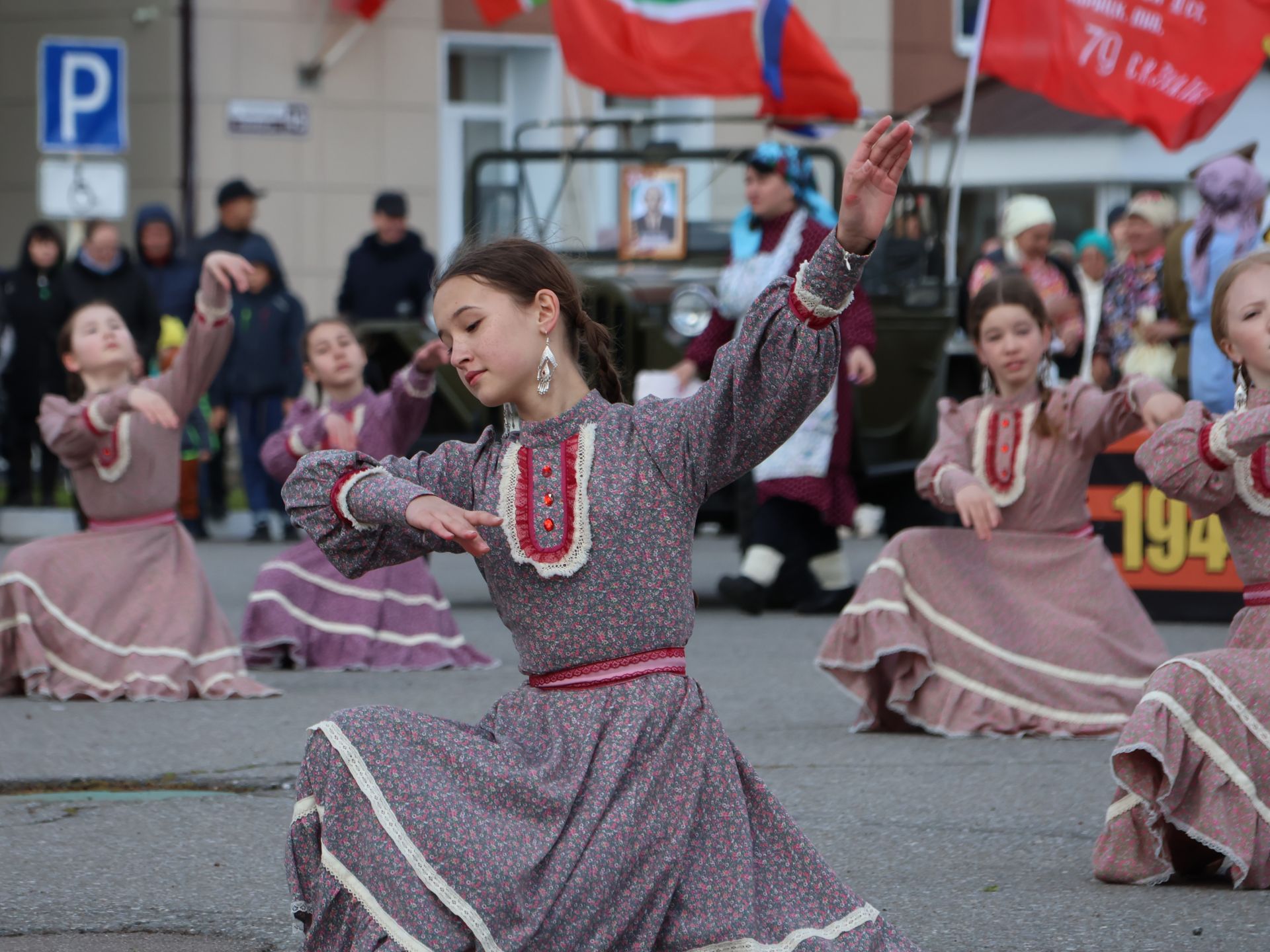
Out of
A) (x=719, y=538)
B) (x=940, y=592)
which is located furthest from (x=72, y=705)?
(x=719, y=538)

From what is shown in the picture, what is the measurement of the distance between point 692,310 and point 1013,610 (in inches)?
148

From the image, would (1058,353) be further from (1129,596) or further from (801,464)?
(1129,596)

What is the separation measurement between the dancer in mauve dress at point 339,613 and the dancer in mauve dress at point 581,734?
4.11 meters

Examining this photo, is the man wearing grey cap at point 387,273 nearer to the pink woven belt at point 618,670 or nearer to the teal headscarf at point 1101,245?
the teal headscarf at point 1101,245

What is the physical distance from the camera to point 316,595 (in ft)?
24.5

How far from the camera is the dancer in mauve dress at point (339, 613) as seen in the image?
741 centimetres

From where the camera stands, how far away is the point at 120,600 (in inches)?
263

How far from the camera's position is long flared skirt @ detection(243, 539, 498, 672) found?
7.42m

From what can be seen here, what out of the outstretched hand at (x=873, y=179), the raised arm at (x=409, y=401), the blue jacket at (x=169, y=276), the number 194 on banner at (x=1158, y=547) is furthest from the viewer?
the blue jacket at (x=169, y=276)

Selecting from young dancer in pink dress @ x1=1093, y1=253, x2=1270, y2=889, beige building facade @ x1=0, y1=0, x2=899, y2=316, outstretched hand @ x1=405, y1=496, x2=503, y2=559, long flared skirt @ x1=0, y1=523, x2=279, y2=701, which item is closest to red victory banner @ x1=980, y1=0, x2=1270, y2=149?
long flared skirt @ x1=0, y1=523, x2=279, y2=701

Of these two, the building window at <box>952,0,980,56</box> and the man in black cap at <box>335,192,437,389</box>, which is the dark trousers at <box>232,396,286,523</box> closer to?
the man in black cap at <box>335,192,437,389</box>

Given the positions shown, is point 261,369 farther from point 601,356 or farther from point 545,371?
point 545,371

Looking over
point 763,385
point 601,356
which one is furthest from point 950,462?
point 763,385

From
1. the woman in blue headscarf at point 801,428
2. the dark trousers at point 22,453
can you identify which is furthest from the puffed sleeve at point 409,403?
the dark trousers at point 22,453
